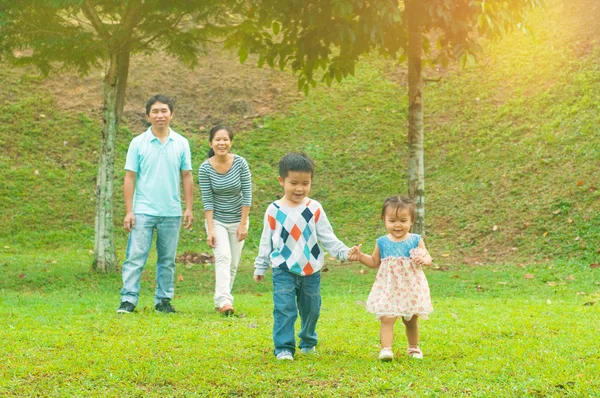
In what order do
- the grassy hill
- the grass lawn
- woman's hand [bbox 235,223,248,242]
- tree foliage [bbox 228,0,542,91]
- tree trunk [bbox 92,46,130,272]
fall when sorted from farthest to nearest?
1. the grassy hill
2. tree trunk [bbox 92,46,130,272]
3. tree foliage [bbox 228,0,542,91]
4. woman's hand [bbox 235,223,248,242]
5. the grass lawn

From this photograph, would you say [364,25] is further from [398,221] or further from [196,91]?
[196,91]

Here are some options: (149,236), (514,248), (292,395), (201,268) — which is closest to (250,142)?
(201,268)

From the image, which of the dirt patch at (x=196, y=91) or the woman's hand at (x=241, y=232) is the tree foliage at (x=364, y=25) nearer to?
the woman's hand at (x=241, y=232)

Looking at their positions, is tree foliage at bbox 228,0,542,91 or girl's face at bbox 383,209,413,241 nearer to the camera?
girl's face at bbox 383,209,413,241

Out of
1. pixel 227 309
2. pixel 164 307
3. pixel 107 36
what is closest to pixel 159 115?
pixel 164 307

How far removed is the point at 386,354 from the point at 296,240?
96 centimetres

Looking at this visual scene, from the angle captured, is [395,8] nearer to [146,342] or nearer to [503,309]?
[503,309]

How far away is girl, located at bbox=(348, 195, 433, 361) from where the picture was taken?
16.7 feet

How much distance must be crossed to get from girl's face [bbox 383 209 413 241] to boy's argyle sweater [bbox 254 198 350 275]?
0.36m

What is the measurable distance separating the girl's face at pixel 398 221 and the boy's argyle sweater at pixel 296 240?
1.19ft

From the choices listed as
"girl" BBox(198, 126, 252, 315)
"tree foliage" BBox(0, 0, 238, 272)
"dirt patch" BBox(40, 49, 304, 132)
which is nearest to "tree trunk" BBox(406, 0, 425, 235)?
"tree foliage" BBox(0, 0, 238, 272)

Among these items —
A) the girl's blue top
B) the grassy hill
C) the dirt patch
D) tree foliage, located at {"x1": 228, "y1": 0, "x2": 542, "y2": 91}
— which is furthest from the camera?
the dirt patch

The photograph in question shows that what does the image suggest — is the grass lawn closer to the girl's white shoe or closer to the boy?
the girl's white shoe

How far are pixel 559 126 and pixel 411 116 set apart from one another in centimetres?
566
